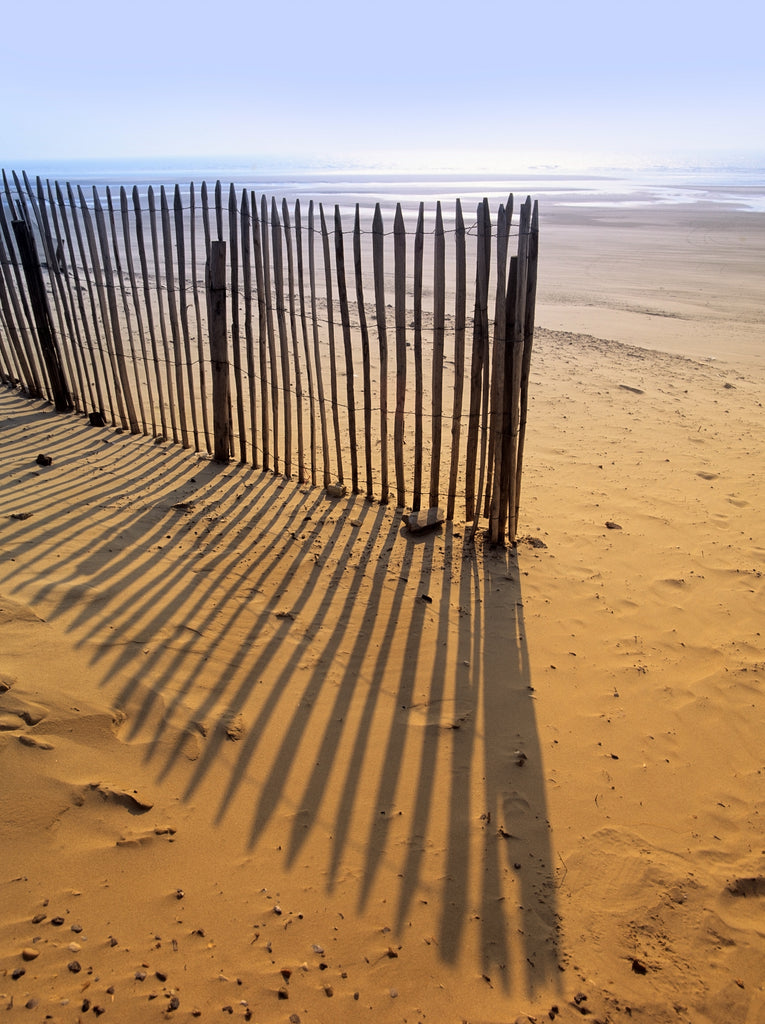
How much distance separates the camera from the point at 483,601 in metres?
4.00

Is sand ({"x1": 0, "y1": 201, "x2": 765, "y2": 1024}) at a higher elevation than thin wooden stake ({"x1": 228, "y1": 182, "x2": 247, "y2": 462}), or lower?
lower

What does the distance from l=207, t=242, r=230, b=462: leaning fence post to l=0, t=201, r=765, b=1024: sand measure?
0.31 m

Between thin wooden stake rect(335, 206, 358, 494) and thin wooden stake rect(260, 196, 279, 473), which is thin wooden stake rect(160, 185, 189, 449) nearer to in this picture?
thin wooden stake rect(260, 196, 279, 473)

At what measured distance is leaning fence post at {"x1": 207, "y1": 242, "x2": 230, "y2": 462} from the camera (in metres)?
5.08

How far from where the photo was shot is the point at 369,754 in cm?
291

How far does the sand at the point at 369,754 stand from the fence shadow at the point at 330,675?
0.05 ft

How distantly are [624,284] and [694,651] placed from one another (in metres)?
12.7

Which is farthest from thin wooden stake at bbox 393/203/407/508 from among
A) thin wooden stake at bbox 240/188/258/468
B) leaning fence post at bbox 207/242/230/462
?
leaning fence post at bbox 207/242/230/462

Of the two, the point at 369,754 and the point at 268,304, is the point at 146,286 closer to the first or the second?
the point at 268,304

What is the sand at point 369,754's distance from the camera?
82.8 inches

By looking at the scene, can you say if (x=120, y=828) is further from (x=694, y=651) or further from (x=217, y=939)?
(x=694, y=651)

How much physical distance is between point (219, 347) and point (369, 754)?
11.7ft

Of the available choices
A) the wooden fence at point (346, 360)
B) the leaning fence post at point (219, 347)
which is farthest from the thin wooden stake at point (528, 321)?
the leaning fence post at point (219, 347)

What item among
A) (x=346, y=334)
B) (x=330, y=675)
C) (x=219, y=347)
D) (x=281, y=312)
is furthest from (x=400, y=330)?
(x=330, y=675)
